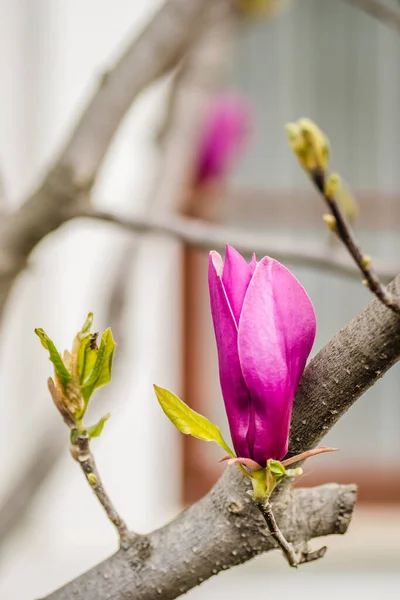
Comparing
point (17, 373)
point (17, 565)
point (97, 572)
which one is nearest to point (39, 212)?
point (97, 572)

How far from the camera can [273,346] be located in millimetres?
251

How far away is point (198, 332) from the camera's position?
1828 mm

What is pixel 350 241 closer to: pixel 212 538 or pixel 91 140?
pixel 212 538

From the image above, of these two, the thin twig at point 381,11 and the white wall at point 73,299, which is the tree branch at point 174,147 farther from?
the white wall at point 73,299

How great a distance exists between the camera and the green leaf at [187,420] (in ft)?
0.88

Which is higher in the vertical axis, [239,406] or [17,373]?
[17,373]

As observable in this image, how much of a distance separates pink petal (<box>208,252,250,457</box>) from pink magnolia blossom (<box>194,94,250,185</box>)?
772 mm

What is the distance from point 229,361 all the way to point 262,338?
0.02 m

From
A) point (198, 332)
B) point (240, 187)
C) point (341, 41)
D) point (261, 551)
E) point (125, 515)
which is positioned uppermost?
point (341, 41)

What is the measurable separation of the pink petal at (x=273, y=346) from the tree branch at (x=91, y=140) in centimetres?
29

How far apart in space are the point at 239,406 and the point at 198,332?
5.12 ft

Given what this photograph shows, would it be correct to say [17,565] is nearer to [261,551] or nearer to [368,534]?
[368,534]

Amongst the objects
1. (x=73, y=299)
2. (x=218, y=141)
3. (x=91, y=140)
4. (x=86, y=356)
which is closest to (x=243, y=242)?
(x=91, y=140)

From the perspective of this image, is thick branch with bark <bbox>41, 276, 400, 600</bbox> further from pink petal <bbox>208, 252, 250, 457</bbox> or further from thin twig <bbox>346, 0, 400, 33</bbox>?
thin twig <bbox>346, 0, 400, 33</bbox>
